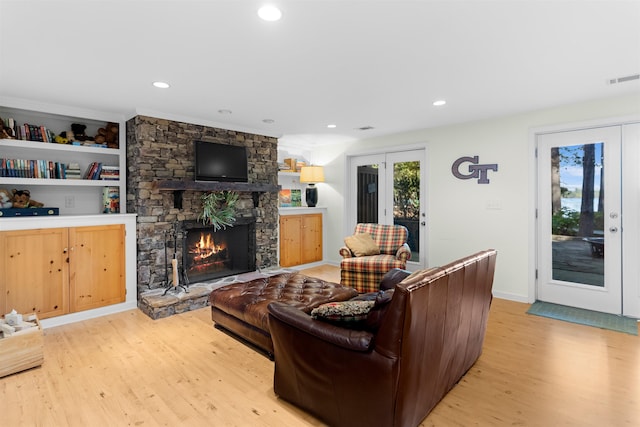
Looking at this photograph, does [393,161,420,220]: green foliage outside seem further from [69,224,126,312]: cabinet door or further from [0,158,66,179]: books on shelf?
[0,158,66,179]: books on shelf

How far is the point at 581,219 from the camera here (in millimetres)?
3820

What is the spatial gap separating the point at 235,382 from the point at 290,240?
3584mm

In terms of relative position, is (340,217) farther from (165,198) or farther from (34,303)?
(34,303)

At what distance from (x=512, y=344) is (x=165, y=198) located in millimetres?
4048

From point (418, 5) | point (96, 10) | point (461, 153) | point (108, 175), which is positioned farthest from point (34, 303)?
point (461, 153)

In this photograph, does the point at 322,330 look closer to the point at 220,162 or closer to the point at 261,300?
the point at 261,300

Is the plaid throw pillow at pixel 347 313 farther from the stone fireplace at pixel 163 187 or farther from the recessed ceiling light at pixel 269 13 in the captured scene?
the stone fireplace at pixel 163 187

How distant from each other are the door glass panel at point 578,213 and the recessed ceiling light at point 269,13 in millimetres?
3671

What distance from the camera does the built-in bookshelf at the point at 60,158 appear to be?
11.4 ft

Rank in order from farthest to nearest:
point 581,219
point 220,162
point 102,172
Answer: point 220,162 < point 102,172 < point 581,219

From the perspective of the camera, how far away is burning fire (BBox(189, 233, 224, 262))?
4.51 metres

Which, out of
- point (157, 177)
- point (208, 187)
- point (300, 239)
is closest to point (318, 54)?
point (208, 187)

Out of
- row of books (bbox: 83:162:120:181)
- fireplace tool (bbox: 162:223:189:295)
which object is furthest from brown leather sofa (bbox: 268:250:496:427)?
row of books (bbox: 83:162:120:181)

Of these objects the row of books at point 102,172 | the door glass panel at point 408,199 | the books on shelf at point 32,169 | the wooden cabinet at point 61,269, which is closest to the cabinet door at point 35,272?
the wooden cabinet at point 61,269
